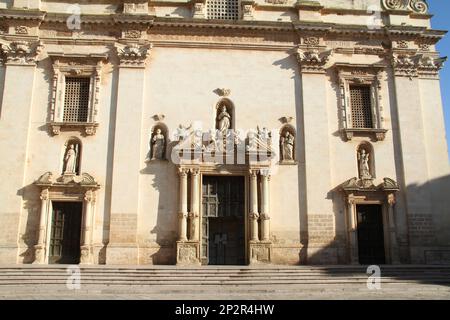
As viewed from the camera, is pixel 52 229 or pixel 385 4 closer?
pixel 52 229

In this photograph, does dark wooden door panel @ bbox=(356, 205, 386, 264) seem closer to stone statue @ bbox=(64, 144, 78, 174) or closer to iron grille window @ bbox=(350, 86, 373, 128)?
iron grille window @ bbox=(350, 86, 373, 128)

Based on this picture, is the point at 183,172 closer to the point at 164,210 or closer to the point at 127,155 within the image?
the point at 164,210

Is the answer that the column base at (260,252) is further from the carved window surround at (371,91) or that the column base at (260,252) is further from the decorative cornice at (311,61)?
the decorative cornice at (311,61)

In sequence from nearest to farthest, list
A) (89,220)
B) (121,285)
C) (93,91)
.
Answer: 1. (121,285)
2. (89,220)
3. (93,91)

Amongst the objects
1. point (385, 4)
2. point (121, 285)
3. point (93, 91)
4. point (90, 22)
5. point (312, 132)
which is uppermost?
point (385, 4)

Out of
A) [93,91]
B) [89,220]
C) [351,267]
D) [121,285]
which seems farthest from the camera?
[93,91]

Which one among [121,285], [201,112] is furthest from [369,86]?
[121,285]

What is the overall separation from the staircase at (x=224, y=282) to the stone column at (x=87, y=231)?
1.89m

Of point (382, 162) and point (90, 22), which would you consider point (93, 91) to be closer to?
point (90, 22)

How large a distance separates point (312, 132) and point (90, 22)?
11.7 m

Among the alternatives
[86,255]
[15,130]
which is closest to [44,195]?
[86,255]

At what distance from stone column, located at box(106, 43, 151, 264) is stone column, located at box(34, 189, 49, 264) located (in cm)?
270

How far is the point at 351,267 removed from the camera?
1833 centimetres

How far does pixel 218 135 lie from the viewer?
2112 centimetres
